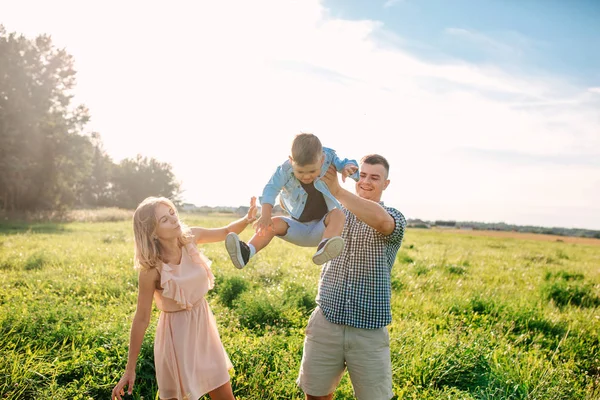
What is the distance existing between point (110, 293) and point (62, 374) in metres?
3.56

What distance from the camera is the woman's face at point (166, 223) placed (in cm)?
360

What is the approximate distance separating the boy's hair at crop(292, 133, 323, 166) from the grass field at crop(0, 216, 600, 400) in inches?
109

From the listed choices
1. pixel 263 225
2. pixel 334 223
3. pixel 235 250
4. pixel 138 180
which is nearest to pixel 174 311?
pixel 235 250

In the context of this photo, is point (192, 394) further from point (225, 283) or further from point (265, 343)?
point (225, 283)

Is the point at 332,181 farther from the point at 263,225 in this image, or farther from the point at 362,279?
the point at 362,279

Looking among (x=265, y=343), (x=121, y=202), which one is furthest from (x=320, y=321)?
(x=121, y=202)

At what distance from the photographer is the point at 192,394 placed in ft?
11.7

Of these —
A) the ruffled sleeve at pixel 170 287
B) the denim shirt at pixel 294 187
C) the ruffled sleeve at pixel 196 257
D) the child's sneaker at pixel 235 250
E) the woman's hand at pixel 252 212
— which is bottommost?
the ruffled sleeve at pixel 170 287

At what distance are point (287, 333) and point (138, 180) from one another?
7376 centimetres

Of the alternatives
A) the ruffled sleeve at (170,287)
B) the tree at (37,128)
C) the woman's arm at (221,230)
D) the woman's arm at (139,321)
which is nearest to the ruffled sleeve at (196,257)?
the woman's arm at (221,230)

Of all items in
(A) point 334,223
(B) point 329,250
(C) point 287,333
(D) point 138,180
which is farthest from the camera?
(D) point 138,180

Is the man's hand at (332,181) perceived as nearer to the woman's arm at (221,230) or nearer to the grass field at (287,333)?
the woman's arm at (221,230)

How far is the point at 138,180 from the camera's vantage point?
74.6 m

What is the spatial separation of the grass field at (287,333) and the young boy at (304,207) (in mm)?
1955
